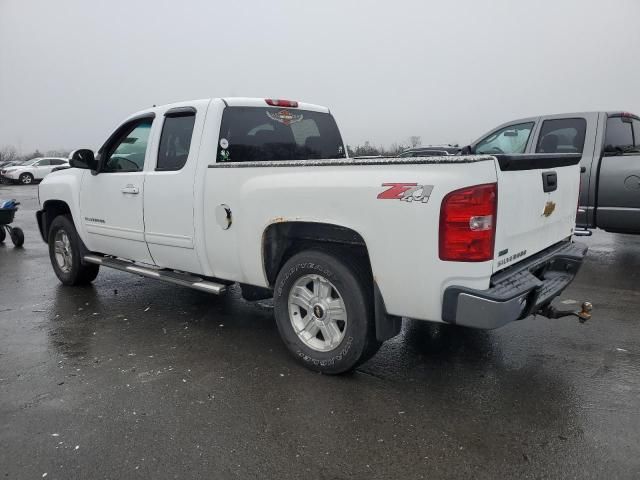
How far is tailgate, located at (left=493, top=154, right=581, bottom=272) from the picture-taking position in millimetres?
2930

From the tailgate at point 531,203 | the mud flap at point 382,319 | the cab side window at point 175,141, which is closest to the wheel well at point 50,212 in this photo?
the cab side window at point 175,141

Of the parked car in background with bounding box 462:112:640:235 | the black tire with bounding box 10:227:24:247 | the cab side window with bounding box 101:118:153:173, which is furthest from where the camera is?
the black tire with bounding box 10:227:24:247

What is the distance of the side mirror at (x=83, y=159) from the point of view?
5213 millimetres

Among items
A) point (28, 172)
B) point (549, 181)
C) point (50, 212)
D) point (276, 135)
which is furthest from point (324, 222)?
point (28, 172)

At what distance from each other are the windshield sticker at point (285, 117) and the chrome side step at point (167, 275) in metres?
1.64

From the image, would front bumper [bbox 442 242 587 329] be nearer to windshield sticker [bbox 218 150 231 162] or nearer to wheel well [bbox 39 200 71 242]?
windshield sticker [bbox 218 150 231 162]

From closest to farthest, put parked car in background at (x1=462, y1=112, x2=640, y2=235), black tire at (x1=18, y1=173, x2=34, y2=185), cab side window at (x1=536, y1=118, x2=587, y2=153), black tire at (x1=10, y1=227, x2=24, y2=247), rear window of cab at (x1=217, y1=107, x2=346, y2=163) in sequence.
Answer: rear window of cab at (x1=217, y1=107, x2=346, y2=163) < parked car in background at (x1=462, y1=112, x2=640, y2=235) < cab side window at (x1=536, y1=118, x2=587, y2=153) < black tire at (x1=10, y1=227, x2=24, y2=247) < black tire at (x1=18, y1=173, x2=34, y2=185)

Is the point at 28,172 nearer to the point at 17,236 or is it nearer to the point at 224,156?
the point at 17,236

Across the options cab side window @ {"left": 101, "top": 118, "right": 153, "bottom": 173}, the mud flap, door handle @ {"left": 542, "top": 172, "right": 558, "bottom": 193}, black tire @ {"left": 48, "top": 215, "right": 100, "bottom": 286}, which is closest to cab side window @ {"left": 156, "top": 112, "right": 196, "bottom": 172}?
cab side window @ {"left": 101, "top": 118, "right": 153, "bottom": 173}

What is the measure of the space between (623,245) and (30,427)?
8971 millimetres

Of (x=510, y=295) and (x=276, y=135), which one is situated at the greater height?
(x=276, y=135)

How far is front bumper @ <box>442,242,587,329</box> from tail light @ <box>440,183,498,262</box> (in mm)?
209

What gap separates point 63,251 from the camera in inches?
246

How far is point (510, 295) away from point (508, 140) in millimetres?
5400
